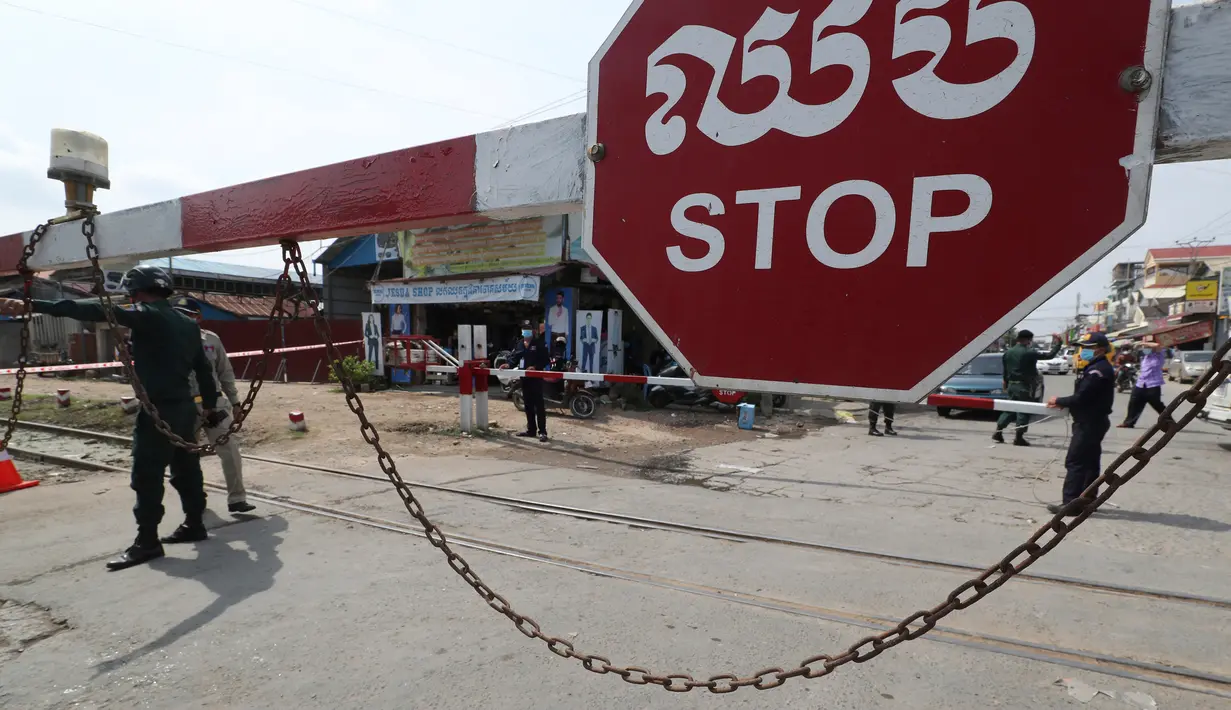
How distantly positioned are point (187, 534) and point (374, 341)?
10190 mm

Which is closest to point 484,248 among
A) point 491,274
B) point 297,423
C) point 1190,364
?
point 491,274

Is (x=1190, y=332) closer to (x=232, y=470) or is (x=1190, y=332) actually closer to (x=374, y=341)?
(x=374, y=341)

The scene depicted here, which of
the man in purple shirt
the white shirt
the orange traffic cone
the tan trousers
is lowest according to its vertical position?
the orange traffic cone

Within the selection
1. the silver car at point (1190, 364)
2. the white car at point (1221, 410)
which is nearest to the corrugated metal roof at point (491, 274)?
the white car at point (1221, 410)

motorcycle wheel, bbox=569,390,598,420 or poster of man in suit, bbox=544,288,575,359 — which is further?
poster of man in suit, bbox=544,288,575,359

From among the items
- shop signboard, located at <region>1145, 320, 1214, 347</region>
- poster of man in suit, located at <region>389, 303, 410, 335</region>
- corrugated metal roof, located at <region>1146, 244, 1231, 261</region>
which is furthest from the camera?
corrugated metal roof, located at <region>1146, 244, 1231, 261</region>

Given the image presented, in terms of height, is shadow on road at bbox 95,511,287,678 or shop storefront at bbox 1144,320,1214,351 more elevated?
shop storefront at bbox 1144,320,1214,351

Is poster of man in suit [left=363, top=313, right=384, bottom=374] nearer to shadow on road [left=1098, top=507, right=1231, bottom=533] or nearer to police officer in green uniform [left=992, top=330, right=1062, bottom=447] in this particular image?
police officer in green uniform [left=992, top=330, right=1062, bottom=447]

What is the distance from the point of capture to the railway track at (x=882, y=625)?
8.27 ft

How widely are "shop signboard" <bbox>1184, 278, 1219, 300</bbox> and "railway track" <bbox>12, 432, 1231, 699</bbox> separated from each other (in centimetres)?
4231

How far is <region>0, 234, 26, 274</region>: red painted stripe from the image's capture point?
3006mm

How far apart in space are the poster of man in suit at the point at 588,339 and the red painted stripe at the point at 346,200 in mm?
10027

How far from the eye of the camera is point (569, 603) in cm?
312

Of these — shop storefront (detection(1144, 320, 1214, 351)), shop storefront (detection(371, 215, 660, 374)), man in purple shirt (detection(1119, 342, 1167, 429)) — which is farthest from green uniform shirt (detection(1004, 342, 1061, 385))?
shop storefront (detection(1144, 320, 1214, 351))
